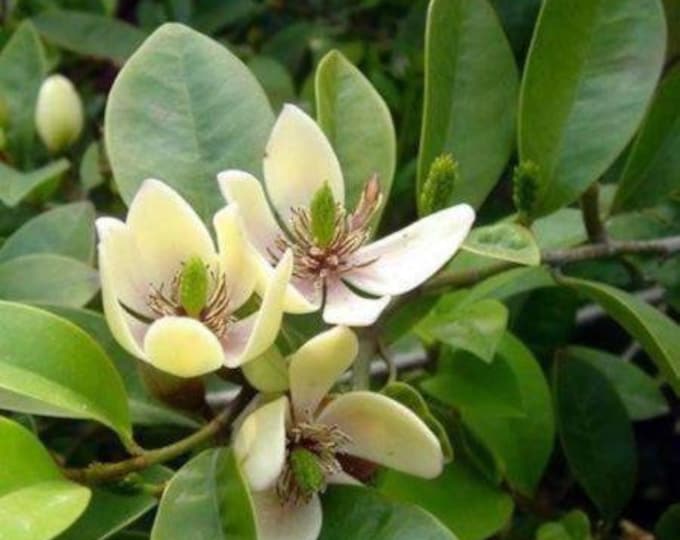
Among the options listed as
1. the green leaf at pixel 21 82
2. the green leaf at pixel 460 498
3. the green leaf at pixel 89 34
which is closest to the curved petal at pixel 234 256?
the green leaf at pixel 460 498

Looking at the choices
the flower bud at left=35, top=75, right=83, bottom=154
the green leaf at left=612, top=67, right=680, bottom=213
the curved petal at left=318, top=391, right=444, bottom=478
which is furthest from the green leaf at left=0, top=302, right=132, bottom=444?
the flower bud at left=35, top=75, right=83, bottom=154

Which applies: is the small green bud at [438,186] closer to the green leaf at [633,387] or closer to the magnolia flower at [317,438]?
the magnolia flower at [317,438]

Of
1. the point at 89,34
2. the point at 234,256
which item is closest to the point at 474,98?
the point at 234,256

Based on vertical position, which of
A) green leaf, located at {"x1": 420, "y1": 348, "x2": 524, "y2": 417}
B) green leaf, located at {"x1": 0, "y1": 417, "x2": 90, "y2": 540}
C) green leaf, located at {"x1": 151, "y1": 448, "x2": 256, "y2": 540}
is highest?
green leaf, located at {"x1": 0, "y1": 417, "x2": 90, "y2": 540}

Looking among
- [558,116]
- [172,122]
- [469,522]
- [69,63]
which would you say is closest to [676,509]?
[469,522]

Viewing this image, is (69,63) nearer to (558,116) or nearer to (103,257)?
(558,116)

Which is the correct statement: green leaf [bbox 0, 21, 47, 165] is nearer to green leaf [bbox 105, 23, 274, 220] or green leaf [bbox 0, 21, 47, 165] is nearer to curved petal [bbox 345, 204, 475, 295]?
green leaf [bbox 105, 23, 274, 220]
